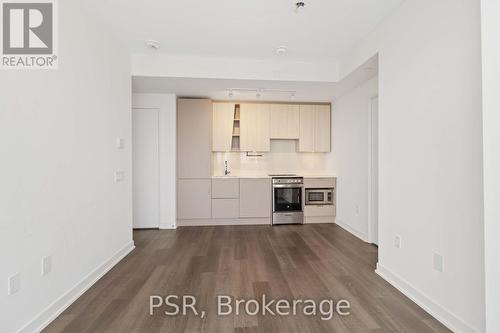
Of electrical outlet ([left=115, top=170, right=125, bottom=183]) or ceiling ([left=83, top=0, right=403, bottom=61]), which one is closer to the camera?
ceiling ([left=83, top=0, right=403, bottom=61])

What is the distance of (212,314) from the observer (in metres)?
1.88

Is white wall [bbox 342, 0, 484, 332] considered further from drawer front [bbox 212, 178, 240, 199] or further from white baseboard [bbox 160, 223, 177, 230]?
white baseboard [bbox 160, 223, 177, 230]

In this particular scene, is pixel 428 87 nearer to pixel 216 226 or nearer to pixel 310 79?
pixel 310 79

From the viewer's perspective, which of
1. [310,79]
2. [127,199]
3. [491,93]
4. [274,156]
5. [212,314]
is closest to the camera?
[491,93]

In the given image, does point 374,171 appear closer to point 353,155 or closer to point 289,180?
point 353,155

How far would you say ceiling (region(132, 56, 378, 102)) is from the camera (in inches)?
135

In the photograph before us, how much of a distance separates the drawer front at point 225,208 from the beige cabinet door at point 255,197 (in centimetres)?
10

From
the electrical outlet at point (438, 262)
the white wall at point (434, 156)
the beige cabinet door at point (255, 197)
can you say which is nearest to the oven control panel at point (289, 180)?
the beige cabinet door at point (255, 197)

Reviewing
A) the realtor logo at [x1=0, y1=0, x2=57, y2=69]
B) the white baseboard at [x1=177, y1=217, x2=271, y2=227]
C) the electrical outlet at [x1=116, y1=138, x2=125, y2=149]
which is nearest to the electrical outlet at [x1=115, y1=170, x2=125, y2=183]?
the electrical outlet at [x1=116, y1=138, x2=125, y2=149]

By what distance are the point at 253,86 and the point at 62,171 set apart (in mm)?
2815

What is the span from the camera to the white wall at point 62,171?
4.94ft

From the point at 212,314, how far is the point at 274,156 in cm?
377

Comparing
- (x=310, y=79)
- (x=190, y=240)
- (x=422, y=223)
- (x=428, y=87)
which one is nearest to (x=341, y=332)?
(x=422, y=223)

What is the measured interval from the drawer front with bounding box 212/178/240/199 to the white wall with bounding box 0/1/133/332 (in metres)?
1.84
